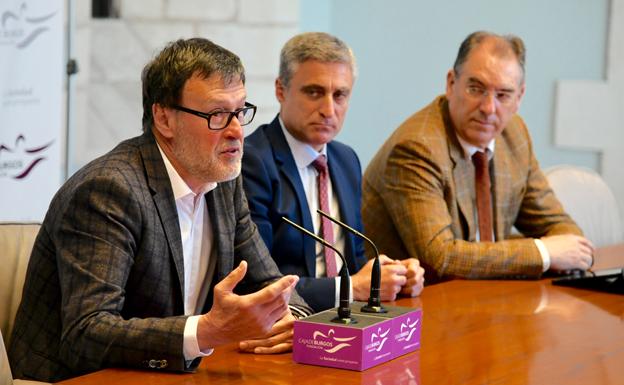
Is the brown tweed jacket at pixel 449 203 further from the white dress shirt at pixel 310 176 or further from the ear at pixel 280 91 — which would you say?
the ear at pixel 280 91

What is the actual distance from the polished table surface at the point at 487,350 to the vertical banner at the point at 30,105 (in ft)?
6.92

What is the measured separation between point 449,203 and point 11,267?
5.27ft

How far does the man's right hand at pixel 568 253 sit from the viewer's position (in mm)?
3301

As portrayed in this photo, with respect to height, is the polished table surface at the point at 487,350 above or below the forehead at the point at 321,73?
below

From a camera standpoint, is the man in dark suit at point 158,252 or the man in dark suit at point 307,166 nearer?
the man in dark suit at point 158,252

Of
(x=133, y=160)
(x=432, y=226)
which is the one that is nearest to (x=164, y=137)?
(x=133, y=160)

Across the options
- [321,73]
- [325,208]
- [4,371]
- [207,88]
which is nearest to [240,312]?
[4,371]

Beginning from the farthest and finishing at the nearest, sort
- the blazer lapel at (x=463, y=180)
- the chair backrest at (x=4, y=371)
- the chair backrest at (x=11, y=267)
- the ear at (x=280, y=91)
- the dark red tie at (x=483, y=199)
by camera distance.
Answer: the dark red tie at (x=483, y=199) < the blazer lapel at (x=463, y=180) < the ear at (x=280, y=91) < the chair backrest at (x=11, y=267) < the chair backrest at (x=4, y=371)

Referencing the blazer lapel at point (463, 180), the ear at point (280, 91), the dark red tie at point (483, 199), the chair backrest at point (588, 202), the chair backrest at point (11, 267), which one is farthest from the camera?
the chair backrest at point (588, 202)

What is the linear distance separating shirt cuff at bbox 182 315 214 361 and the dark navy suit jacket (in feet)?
2.73

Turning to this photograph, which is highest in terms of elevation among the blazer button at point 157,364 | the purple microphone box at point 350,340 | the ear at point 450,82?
the ear at point 450,82

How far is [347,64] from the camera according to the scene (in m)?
3.19

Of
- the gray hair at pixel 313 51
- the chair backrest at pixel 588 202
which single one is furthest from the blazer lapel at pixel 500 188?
the gray hair at pixel 313 51

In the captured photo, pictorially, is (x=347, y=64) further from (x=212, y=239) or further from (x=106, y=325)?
(x=106, y=325)
